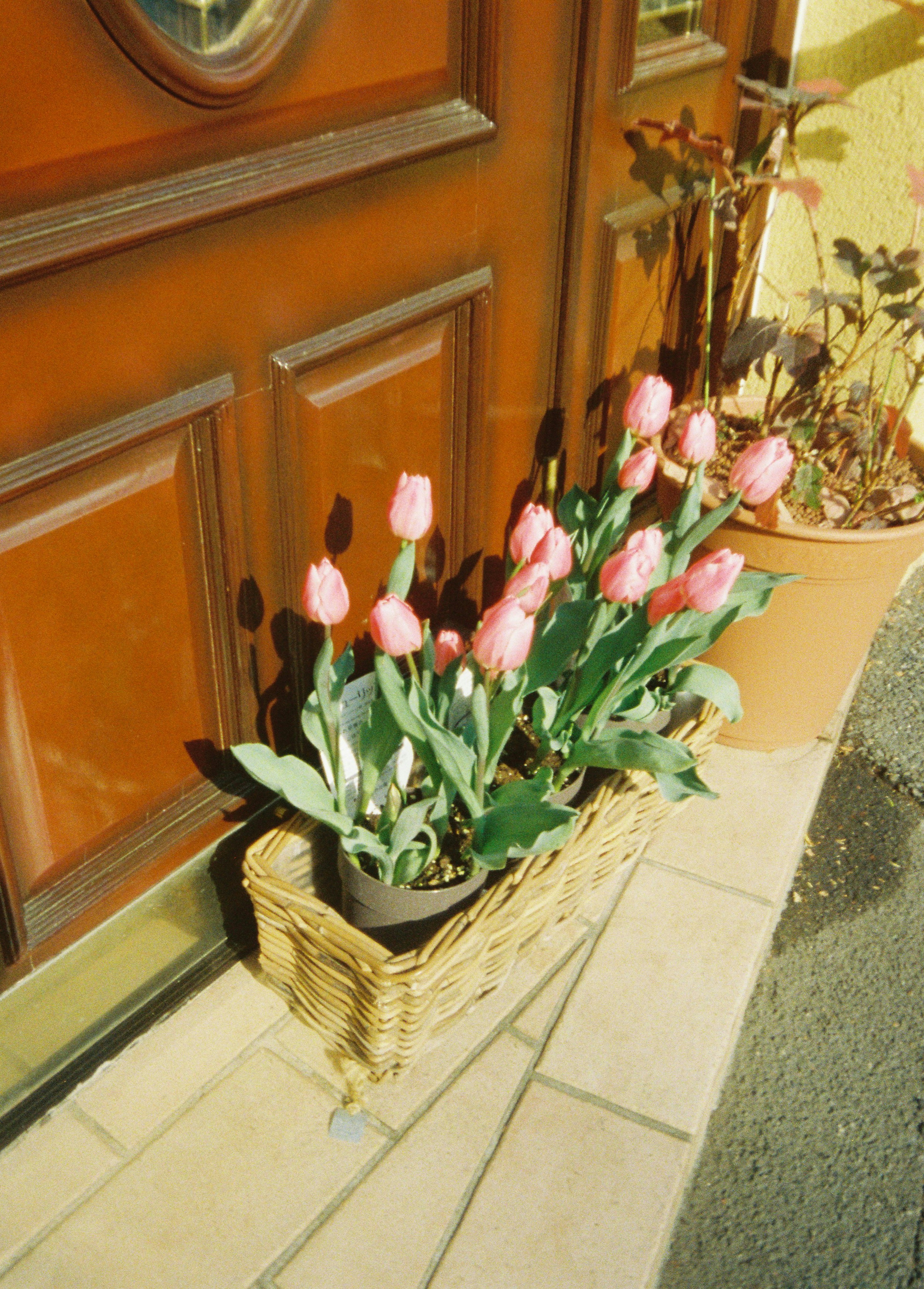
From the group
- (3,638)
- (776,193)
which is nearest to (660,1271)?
(3,638)

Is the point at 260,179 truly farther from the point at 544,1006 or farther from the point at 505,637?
the point at 544,1006

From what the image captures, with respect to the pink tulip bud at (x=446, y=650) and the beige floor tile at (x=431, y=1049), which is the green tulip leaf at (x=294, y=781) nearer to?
the pink tulip bud at (x=446, y=650)

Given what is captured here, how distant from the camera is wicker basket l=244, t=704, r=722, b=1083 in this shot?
1.22 m

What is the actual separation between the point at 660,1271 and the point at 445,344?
3.99ft

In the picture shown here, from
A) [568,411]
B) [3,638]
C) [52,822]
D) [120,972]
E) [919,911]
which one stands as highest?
[3,638]

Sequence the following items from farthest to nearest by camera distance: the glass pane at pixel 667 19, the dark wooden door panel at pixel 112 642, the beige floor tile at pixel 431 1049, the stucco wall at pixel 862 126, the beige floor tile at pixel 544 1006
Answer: the stucco wall at pixel 862 126
the glass pane at pixel 667 19
the beige floor tile at pixel 544 1006
the beige floor tile at pixel 431 1049
the dark wooden door panel at pixel 112 642

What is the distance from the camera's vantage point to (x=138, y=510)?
116 centimetres

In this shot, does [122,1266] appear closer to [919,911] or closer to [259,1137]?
[259,1137]

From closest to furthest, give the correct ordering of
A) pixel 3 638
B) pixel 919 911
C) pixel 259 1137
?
pixel 3 638, pixel 259 1137, pixel 919 911

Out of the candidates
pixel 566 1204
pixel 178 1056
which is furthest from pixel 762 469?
pixel 178 1056

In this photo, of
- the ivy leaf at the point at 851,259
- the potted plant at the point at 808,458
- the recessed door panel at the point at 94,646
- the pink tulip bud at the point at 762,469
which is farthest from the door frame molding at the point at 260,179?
the ivy leaf at the point at 851,259

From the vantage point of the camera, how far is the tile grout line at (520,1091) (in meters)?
1.25

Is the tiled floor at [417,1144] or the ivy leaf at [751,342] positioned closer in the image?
the tiled floor at [417,1144]

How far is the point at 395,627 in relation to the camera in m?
1.12
